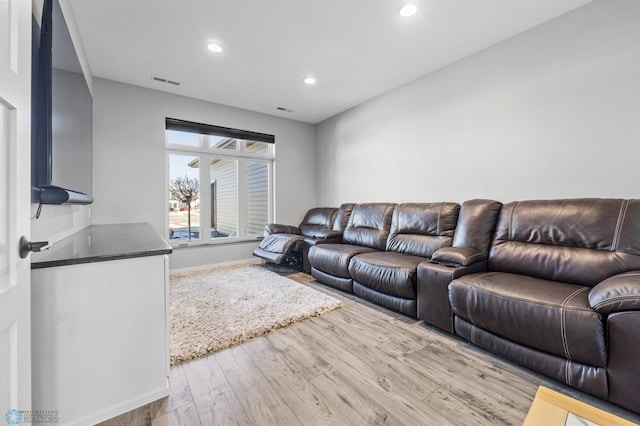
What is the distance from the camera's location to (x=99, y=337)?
1280 mm

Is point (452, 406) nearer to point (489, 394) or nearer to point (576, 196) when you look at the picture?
point (489, 394)

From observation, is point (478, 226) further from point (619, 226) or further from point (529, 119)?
point (529, 119)

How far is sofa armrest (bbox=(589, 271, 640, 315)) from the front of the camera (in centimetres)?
131

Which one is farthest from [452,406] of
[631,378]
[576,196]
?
[576,196]

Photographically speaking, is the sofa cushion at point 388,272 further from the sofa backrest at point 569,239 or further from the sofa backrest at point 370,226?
the sofa backrest at point 569,239

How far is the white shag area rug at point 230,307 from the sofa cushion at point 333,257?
0.31 meters

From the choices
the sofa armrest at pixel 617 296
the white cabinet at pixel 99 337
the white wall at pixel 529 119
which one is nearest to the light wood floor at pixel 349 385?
the white cabinet at pixel 99 337

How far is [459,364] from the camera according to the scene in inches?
69.9

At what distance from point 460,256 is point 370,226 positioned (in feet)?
5.03

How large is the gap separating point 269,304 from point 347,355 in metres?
1.14

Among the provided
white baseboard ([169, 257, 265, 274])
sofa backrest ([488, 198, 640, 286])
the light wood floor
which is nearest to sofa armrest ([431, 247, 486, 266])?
sofa backrest ([488, 198, 640, 286])

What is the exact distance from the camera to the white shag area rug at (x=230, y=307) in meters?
2.07

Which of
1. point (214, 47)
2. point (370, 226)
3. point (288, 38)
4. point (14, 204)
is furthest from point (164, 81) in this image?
point (14, 204)

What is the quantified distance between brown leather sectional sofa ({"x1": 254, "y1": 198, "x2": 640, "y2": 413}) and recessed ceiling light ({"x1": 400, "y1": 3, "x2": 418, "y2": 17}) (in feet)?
5.96
